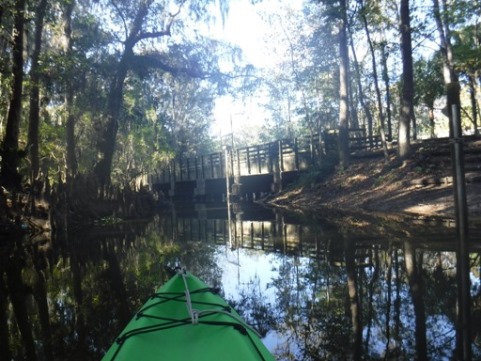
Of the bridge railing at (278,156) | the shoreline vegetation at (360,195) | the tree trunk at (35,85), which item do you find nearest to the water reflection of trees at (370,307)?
the shoreline vegetation at (360,195)

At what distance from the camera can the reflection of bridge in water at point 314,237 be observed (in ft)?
24.3

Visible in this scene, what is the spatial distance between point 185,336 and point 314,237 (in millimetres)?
6651

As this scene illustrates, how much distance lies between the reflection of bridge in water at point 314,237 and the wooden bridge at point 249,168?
8126 mm

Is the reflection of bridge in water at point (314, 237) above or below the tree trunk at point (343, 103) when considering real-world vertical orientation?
below

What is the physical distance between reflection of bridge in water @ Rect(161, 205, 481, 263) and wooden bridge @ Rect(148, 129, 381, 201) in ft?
26.7

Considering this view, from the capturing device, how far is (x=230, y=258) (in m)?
8.14

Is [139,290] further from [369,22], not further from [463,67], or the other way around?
[463,67]

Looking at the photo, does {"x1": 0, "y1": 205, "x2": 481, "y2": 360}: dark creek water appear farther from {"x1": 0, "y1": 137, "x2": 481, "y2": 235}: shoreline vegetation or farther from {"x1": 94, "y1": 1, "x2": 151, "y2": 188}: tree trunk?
{"x1": 94, "y1": 1, "x2": 151, "y2": 188}: tree trunk

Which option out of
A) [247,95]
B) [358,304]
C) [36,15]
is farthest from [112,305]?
[247,95]

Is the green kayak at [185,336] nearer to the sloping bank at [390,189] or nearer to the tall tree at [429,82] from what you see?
the sloping bank at [390,189]

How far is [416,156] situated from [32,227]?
12.9 m

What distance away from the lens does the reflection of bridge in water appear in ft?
24.3

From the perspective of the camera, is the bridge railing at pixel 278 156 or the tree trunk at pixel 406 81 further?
the bridge railing at pixel 278 156

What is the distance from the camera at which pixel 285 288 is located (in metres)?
5.50
